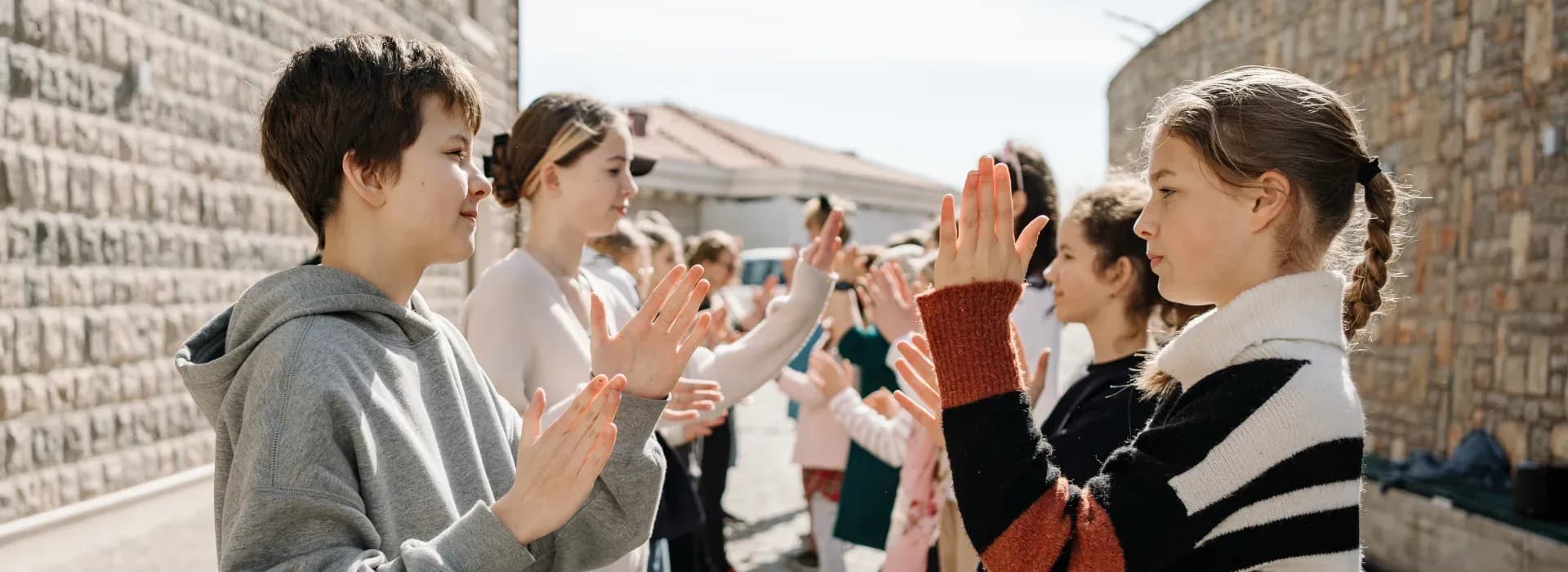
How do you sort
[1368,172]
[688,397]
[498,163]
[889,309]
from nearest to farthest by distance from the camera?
[1368,172] < [688,397] < [498,163] < [889,309]

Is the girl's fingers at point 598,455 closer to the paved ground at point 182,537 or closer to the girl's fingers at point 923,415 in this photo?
the girl's fingers at point 923,415

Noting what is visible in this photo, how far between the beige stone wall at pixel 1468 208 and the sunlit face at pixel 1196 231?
6.02m

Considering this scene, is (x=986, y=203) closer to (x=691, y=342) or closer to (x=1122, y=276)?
(x=691, y=342)

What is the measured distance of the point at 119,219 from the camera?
4.84 m

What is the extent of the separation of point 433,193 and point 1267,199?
1.18 meters

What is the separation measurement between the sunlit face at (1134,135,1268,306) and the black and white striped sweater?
4.7 inches

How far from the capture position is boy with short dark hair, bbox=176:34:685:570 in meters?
1.36

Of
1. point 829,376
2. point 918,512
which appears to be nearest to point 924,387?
point 918,512

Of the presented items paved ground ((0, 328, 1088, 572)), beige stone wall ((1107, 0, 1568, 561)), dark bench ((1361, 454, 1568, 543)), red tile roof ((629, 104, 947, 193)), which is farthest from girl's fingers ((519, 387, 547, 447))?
red tile roof ((629, 104, 947, 193))

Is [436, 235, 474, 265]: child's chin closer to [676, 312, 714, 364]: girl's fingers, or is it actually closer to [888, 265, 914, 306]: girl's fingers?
[676, 312, 714, 364]: girl's fingers

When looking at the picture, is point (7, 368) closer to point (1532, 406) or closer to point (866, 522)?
point (866, 522)

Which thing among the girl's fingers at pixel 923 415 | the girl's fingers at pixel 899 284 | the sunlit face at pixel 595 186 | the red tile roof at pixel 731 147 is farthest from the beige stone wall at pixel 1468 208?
the red tile roof at pixel 731 147

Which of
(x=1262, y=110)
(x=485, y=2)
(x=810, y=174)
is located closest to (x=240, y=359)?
(x=1262, y=110)

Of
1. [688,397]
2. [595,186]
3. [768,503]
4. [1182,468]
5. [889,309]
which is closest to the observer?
[1182,468]
